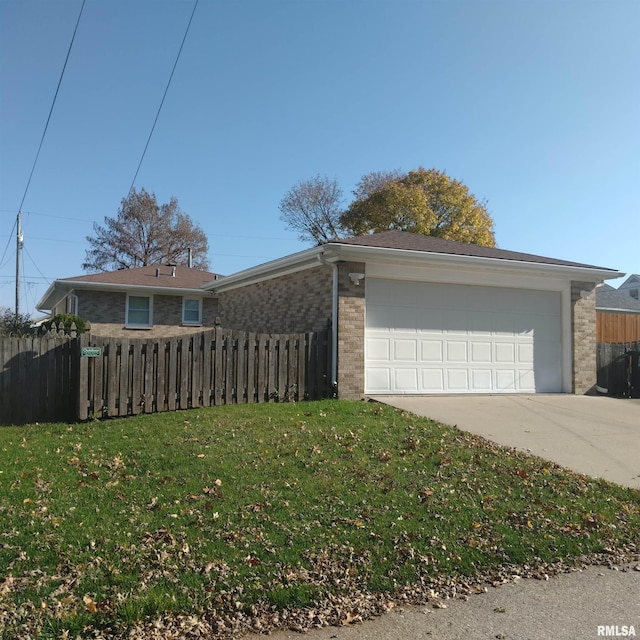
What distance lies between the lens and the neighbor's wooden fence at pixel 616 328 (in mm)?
21594

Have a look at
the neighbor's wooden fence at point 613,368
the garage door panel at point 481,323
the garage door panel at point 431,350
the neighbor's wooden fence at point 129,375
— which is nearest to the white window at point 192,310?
the neighbor's wooden fence at point 129,375

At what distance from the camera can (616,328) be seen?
866 inches

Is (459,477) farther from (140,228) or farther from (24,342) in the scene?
(140,228)

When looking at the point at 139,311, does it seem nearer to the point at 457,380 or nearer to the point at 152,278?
the point at 152,278

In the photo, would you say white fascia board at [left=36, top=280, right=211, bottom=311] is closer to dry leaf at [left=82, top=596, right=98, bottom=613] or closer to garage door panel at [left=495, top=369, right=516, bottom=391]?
garage door panel at [left=495, top=369, right=516, bottom=391]

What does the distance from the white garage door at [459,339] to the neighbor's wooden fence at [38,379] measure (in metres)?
5.38

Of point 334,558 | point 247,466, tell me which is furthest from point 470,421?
point 334,558

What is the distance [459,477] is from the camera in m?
6.36

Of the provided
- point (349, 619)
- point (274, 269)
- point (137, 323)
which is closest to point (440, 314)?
point (274, 269)

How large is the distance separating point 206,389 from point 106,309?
41.1ft

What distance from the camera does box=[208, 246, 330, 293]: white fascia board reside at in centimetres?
1197

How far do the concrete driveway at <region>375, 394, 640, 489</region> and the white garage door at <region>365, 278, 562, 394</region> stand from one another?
1.58 feet

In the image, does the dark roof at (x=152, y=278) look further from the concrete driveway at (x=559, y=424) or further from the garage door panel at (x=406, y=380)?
the concrete driveway at (x=559, y=424)

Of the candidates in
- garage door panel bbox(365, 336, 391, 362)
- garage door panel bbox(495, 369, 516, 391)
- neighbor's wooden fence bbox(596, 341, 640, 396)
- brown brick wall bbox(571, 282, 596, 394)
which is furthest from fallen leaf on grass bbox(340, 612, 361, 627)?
neighbor's wooden fence bbox(596, 341, 640, 396)
